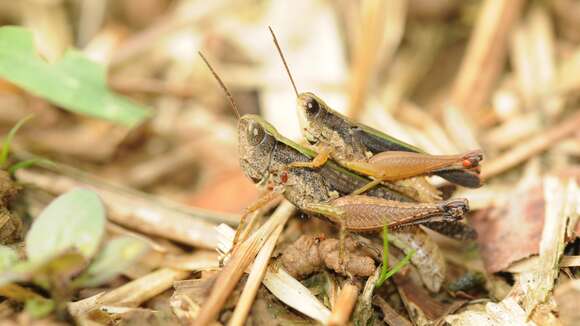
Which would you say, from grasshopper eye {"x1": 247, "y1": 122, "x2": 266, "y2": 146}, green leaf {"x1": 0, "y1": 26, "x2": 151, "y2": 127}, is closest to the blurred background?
green leaf {"x1": 0, "y1": 26, "x2": 151, "y2": 127}

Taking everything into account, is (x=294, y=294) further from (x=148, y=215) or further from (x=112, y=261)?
(x=148, y=215)

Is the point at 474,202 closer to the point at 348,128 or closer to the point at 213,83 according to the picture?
the point at 348,128

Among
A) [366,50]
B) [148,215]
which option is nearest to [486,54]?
[366,50]

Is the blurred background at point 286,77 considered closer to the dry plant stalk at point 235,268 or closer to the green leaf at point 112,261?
A: the dry plant stalk at point 235,268

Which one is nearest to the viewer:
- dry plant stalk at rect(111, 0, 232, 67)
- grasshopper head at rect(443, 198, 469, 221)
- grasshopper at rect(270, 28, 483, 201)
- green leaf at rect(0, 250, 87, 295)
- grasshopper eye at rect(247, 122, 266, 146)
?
green leaf at rect(0, 250, 87, 295)

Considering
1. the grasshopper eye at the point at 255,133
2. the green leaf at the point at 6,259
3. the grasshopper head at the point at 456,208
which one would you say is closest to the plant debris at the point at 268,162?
the green leaf at the point at 6,259

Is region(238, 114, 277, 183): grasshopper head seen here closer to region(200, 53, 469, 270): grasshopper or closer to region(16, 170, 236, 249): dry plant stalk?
region(200, 53, 469, 270): grasshopper

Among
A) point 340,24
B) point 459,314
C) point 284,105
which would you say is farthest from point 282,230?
point 340,24
